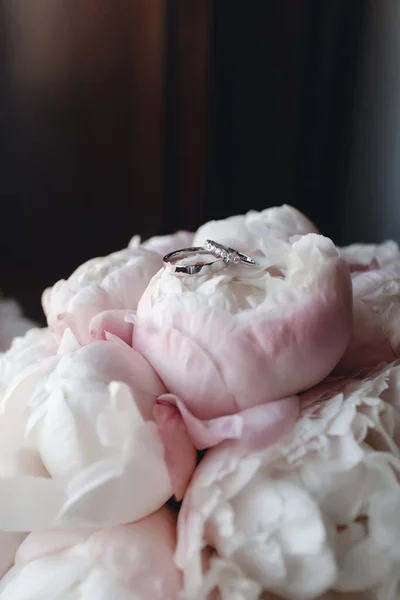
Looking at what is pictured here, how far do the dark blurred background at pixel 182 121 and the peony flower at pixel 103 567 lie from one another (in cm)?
70

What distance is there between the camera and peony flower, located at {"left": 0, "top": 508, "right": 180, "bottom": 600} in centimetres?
22

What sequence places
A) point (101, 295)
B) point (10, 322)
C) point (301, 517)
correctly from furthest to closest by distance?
1. point (10, 322)
2. point (101, 295)
3. point (301, 517)

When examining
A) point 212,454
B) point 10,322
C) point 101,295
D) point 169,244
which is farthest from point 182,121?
point 212,454

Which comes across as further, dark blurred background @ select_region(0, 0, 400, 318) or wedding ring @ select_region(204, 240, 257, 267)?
dark blurred background @ select_region(0, 0, 400, 318)

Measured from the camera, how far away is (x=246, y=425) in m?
0.24

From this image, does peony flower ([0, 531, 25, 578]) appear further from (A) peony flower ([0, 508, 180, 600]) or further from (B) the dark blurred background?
(B) the dark blurred background

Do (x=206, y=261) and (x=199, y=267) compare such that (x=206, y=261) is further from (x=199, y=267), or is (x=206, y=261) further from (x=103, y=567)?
(x=103, y=567)

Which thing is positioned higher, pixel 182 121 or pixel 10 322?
pixel 182 121

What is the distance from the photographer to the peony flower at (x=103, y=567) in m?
0.22

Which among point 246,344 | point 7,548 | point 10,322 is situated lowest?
point 10,322

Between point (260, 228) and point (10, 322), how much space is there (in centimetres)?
60

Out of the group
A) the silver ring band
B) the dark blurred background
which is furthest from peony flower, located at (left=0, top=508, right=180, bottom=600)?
the dark blurred background

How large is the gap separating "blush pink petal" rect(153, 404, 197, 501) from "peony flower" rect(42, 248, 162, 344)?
57mm

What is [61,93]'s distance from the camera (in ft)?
2.95
